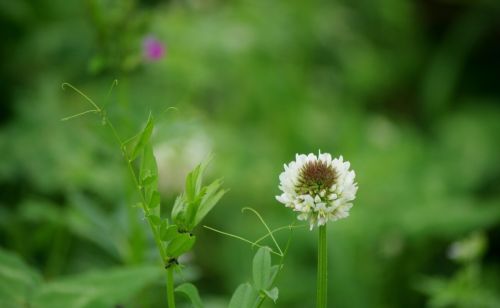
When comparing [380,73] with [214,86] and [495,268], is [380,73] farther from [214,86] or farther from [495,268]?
[495,268]

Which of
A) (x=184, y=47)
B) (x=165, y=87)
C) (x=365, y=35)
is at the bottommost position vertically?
(x=165, y=87)

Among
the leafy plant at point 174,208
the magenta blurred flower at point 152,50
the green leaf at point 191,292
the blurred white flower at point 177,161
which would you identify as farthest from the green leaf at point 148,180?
the blurred white flower at point 177,161

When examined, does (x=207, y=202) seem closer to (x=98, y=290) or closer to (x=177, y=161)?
(x=98, y=290)

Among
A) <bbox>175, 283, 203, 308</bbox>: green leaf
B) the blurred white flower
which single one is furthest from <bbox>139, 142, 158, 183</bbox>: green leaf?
the blurred white flower

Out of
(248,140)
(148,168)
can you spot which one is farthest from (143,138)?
(248,140)

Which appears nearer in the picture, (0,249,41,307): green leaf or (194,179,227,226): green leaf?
(194,179,227,226): green leaf

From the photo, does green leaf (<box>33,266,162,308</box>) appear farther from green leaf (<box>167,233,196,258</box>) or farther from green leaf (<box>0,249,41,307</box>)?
green leaf (<box>167,233,196,258</box>)

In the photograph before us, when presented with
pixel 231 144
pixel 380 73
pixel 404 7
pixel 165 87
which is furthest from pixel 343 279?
pixel 404 7
